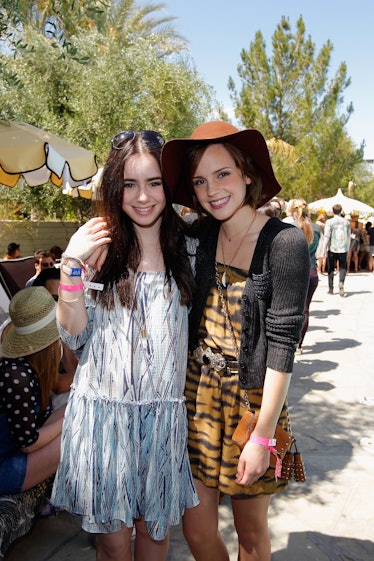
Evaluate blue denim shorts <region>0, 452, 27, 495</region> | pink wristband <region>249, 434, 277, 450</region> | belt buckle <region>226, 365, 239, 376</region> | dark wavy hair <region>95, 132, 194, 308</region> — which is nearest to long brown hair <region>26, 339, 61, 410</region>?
blue denim shorts <region>0, 452, 27, 495</region>

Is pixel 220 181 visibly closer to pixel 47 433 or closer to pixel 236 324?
pixel 236 324

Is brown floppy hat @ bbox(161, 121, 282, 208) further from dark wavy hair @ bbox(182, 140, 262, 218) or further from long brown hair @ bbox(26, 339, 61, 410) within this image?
long brown hair @ bbox(26, 339, 61, 410)

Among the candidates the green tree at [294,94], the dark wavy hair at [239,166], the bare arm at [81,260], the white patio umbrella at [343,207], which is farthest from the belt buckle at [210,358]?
the green tree at [294,94]

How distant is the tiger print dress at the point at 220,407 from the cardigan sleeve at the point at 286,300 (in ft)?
0.50

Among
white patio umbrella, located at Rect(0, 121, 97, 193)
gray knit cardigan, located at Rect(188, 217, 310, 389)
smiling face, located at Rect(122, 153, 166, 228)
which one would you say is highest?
white patio umbrella, located at Rect(0, 121, 97, 193)

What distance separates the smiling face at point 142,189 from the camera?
179 centimetres

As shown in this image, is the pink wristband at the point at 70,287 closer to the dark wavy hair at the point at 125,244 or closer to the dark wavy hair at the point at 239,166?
the dark wavy hair at the point at 125,244

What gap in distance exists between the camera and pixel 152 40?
60.5 ft

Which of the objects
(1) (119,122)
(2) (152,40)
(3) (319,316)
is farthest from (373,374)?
(2) (152,40)

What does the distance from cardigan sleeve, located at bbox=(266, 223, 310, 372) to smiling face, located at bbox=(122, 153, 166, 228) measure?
51cm

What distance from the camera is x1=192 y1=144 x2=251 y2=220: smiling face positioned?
1.76 metres

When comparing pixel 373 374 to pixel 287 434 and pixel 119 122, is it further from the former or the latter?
pixel 119 122

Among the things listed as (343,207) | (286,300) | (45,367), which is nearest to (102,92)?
(343,207)

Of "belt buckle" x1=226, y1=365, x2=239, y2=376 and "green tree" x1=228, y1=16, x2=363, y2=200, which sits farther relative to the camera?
"green tree" x1=228, y1=16, x2=363, y2=200
